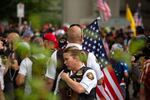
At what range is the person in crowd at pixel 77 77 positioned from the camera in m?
4.60

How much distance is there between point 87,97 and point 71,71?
275 millimetres

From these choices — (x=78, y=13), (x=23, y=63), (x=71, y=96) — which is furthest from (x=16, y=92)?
(x=78, y=13)

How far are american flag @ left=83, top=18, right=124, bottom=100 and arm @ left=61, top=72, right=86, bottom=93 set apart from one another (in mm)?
2763

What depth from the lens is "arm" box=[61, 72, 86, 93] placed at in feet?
14.9

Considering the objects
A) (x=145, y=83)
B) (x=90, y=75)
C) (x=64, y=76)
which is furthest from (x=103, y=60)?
(x=64, y=76)

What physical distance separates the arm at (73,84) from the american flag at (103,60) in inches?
109

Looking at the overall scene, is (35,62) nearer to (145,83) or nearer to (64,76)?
(64,76)

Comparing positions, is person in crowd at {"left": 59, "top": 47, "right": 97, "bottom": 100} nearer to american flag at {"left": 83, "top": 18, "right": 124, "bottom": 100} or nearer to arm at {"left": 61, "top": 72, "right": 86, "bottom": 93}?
arm at {"left": 61, "top": 72, "right": 86, "bottom": 93}

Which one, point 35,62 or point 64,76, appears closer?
point 35,62

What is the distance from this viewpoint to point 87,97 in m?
4.84

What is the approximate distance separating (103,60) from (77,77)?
10.1 ft

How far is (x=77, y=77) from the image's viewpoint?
475 centimetres

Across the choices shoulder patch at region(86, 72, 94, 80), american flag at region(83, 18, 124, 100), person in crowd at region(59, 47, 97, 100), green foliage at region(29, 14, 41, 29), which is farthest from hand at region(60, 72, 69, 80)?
american flag at region(83, 18, 124, 100)

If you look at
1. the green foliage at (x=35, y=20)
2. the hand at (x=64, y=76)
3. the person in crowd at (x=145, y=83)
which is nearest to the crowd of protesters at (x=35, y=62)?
the person in crowd at (x=145, y=83)
